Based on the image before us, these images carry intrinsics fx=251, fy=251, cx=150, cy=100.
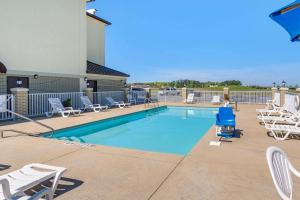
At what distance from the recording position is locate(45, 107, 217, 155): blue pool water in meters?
8.71

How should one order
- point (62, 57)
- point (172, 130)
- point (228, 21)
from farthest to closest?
point (228, 21), point (62, 57), point (172, 130)

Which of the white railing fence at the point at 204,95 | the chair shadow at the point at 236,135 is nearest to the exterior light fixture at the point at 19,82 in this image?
the chair shadow at the point at 236,135

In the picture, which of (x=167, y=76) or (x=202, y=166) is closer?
(x=202, y=166)

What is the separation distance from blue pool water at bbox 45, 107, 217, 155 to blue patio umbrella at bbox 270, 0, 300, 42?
4.68 metres

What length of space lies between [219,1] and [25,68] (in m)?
23.0

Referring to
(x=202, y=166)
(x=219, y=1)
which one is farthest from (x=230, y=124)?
(x=219, y=1)

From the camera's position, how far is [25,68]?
13359 millimetres

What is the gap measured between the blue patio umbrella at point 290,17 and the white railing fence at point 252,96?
16041 millimetres

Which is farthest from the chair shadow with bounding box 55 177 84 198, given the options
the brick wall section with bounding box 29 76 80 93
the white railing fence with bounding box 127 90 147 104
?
the white railing fence with bounding box 127 90 147 104

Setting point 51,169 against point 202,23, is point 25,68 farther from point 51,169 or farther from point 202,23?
point 202,23

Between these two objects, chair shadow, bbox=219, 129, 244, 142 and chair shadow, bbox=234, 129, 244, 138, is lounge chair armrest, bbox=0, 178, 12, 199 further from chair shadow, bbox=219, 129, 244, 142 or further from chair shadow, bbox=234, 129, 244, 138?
chair shadow, bbox=234, 129, 244, 138

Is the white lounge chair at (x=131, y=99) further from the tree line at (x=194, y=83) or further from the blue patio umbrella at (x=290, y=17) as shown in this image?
the tree line at (x=194, y=83)

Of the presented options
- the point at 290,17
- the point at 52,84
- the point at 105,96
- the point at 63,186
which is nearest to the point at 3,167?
the point at 63,186

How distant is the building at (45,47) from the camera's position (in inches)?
491
